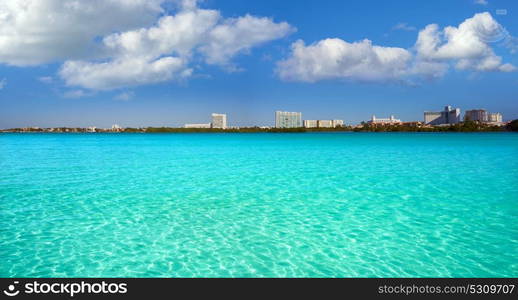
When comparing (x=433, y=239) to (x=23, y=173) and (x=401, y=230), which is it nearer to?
(x=401, y=230)

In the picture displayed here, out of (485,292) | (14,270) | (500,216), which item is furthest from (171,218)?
(500,216)

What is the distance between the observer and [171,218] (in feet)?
34.0

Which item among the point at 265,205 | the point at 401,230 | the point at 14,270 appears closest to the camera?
the point at 14,270

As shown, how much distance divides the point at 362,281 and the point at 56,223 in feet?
28.4

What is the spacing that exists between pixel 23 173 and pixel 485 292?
2396cm

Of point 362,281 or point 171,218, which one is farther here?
point 171,218

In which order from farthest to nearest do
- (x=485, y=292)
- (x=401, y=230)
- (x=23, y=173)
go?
(x=23, y=173)
(x=401, y=230)
(x=485, y=292)

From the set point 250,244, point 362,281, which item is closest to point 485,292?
point 362,281

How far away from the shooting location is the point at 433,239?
27.9 ft

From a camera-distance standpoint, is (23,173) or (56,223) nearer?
(56,223)

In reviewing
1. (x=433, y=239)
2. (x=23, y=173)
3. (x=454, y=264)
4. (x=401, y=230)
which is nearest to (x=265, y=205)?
(x=401, y=230)

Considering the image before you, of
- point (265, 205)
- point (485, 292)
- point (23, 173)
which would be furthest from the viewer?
point (23, 173)

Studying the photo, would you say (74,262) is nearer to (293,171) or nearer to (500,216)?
(500,216)

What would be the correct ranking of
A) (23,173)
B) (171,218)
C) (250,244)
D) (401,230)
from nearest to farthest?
(250,244) → (401,230) → (171,218) → (23,173)
